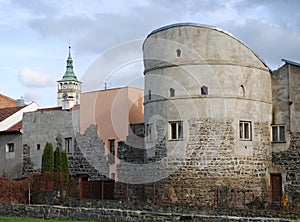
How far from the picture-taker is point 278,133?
28.7 meters

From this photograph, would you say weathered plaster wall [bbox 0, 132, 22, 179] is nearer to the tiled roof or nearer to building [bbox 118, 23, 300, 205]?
the tiled roof

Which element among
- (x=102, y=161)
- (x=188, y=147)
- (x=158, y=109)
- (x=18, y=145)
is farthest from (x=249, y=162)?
(x=18, y=145)

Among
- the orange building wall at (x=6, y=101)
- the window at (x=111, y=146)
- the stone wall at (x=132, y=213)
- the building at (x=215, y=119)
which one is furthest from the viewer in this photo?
the orange building wall at (x=6, y=101)

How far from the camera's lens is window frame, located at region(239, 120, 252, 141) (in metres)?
27.4

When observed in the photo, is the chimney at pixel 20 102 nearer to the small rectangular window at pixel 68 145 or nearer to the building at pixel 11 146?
the building at pixel 11 146

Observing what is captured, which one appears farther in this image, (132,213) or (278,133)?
(278,133)

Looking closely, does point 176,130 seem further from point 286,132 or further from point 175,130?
point 286,132

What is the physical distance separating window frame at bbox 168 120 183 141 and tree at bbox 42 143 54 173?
9.42m

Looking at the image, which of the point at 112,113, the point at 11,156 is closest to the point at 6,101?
the point at 11,156

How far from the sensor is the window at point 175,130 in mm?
27391

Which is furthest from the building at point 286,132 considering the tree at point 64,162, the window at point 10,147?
the window at point 10,147

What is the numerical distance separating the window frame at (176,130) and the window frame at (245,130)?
9.48 feet

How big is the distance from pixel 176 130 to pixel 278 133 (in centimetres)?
535

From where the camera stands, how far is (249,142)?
27.5 metres
